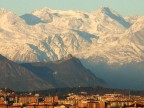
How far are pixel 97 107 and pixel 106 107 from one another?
1.99 metres

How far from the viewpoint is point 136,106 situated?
550 feet

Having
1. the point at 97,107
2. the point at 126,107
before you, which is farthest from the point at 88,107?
the point at 126,107

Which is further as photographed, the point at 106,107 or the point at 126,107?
the point at 106,107

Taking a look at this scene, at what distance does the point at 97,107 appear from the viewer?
192 meters

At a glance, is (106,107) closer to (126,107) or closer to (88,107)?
(88,107)

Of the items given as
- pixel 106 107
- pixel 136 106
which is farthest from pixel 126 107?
pixel 106 107

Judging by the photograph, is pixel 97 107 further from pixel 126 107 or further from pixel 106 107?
pixel 126 107

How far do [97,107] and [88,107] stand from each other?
499cm

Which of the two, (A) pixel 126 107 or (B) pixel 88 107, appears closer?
(A) pixel 126 107

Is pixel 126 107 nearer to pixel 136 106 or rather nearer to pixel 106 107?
pixel 136 106

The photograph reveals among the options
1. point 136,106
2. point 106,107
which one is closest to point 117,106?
point 106,107

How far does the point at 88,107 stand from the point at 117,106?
1191 centimetres

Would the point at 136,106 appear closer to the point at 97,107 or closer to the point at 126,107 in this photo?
the point at 126,107

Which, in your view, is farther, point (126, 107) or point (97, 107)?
→ point (97, 107)
